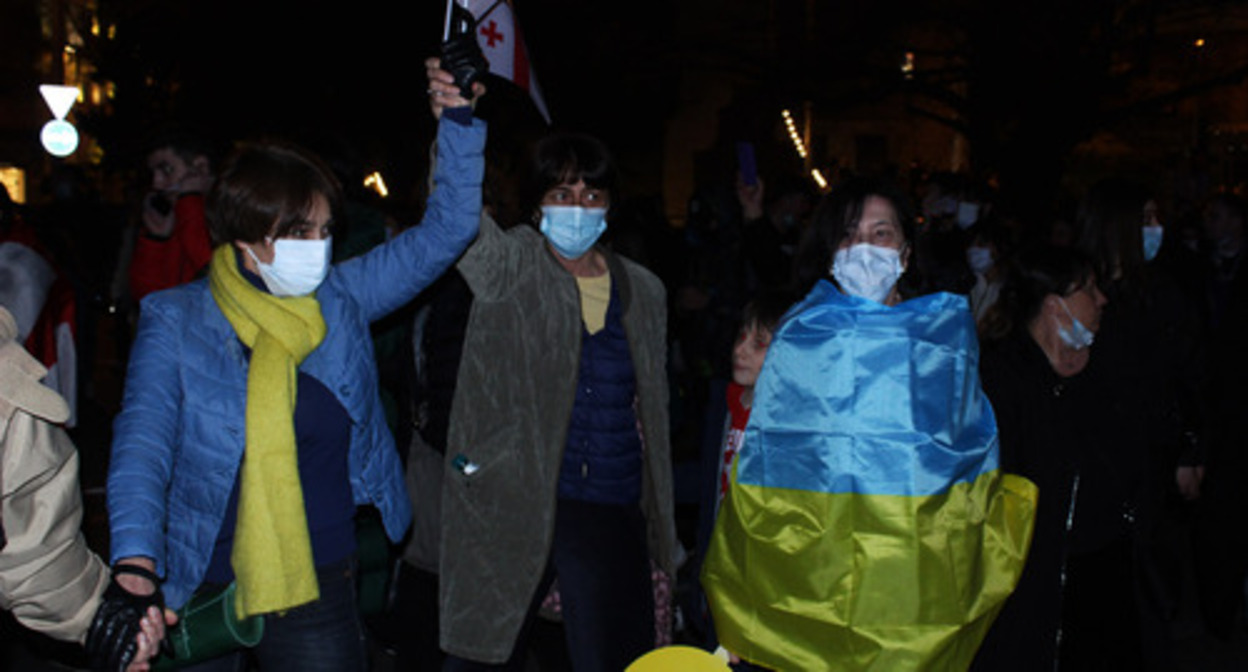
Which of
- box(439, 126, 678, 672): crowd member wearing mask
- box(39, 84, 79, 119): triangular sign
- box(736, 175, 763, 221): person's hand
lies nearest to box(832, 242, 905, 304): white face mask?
box(439, 126, 678, 672): crowd member wearing mask

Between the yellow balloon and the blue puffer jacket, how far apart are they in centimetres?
77

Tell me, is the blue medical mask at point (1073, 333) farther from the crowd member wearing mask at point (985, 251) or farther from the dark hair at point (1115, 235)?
the crowd member wearing mask at point (985, 251)

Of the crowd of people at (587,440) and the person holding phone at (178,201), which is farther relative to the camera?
the person holding phone at (178,201)

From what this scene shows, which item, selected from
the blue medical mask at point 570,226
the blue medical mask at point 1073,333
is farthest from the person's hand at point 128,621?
the blue medical mask at point 1073,333

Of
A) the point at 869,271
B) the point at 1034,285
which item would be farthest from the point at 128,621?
the point at 1034,285

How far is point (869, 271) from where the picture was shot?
346 cm

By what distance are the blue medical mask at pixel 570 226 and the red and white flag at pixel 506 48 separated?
0.40m

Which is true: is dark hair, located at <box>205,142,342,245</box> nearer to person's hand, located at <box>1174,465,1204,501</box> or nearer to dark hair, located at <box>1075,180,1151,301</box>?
dark hair, located at <box>1075,180,1151,301</box>

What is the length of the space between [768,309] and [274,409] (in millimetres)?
1835

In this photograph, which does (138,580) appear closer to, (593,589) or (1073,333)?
(593,589)

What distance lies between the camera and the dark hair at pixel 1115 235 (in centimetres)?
494

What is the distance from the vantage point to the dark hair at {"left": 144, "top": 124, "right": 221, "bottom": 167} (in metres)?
5.45

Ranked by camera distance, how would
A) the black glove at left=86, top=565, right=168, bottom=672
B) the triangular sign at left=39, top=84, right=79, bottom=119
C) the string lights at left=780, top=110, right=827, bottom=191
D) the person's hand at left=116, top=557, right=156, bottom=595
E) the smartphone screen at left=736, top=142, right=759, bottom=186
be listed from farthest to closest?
the triangular sign at left=39, top=84, right=79, bottom=119
the string lights at left=780, top=110, right=827, bottom=191
the smartphone screen at left=736, top=142, right=759, bottom=186
the person's hand at left=116, top=557, right=156, bottom=595
the black glove at left=86, top=565, right=168, bottom=672

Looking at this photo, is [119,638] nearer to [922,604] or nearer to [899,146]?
[922,604]
